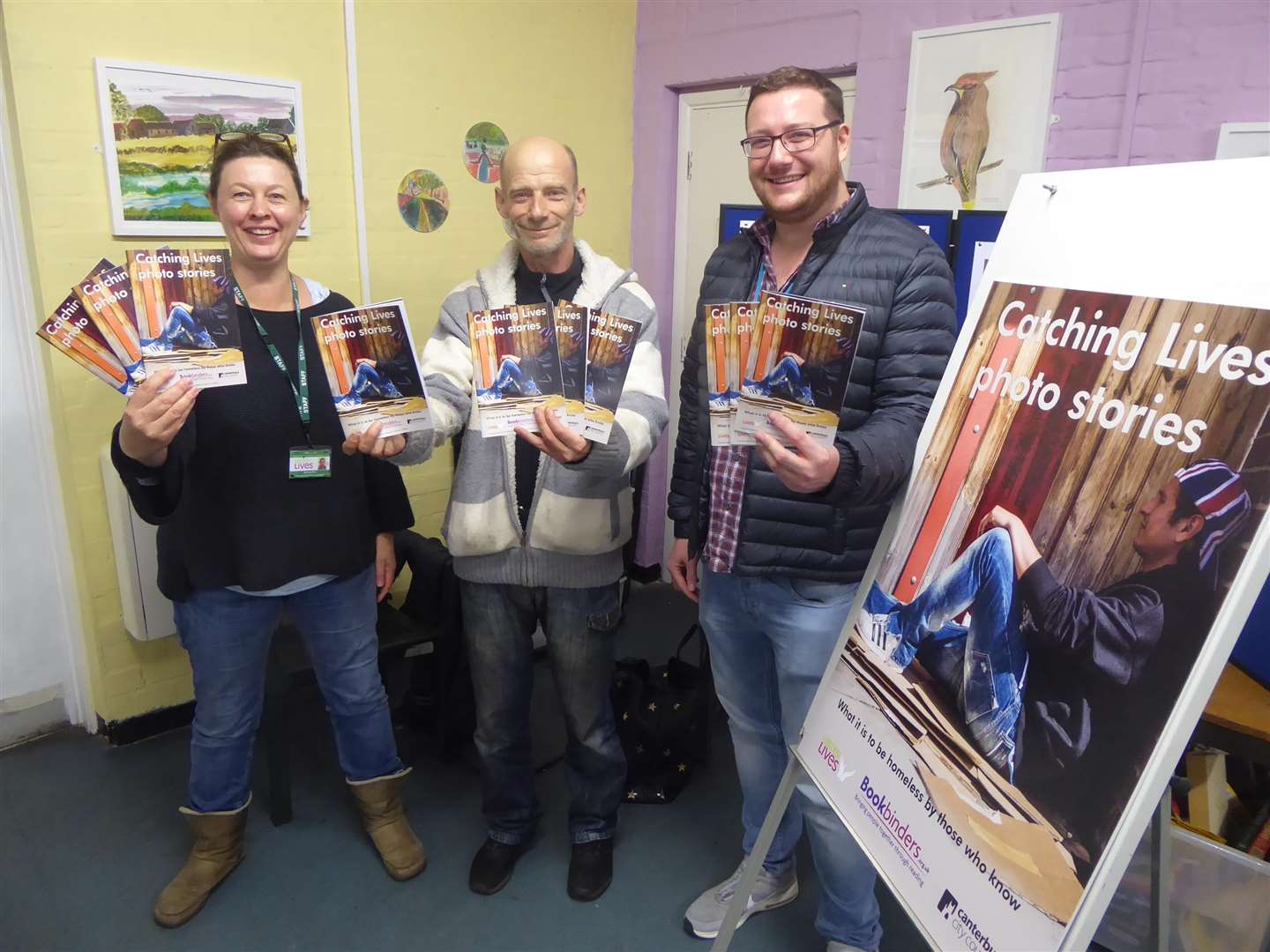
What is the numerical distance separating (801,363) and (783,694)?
70cm

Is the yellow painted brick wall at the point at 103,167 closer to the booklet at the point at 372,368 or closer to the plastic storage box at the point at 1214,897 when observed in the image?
the booklet at the point at 372,368

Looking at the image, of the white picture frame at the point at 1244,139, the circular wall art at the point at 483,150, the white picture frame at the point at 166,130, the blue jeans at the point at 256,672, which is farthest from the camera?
the circular wall art at the point at 483,150

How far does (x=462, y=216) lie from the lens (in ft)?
9.37

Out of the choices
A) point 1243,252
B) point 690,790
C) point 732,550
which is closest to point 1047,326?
point 1243,252

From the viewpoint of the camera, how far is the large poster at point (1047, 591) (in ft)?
2.67

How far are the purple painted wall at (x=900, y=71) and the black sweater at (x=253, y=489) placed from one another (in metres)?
1.45

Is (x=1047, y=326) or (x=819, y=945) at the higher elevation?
(x=1047, y=326)

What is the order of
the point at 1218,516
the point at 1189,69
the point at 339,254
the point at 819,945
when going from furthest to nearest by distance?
the point at 339,254, the point at 1189,69, the point at 819,945, the point at 1218,516

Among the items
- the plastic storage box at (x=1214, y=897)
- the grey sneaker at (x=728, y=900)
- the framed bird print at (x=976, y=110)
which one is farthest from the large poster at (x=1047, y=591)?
the framed bird print at (x=976, y=110)

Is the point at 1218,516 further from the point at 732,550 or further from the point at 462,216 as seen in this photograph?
the point at 462,216

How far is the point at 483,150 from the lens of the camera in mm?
2859

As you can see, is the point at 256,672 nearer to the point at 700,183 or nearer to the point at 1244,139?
the point at 700,183

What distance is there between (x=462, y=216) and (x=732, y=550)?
71.9 inches

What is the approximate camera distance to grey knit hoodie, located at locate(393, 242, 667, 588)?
5.43 feet
